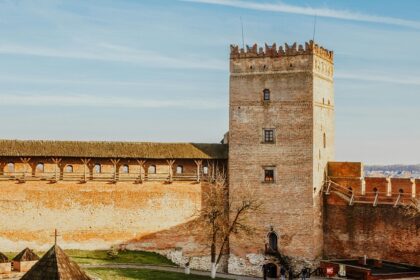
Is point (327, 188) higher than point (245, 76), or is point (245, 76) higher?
point (245, 76)

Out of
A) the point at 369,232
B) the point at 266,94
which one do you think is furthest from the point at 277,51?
the point at 369,232

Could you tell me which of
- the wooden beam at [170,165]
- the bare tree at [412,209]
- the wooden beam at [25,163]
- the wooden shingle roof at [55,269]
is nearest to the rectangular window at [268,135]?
the wooden beam at [170,165]

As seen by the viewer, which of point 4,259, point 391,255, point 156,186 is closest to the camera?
point 4,259

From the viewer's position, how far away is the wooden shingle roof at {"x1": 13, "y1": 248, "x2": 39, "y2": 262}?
3406 centimetres

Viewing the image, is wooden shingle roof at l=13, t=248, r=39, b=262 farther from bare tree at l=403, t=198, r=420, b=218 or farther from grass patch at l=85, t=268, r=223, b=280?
bare tree at l=403, t=198, r=420, b=218

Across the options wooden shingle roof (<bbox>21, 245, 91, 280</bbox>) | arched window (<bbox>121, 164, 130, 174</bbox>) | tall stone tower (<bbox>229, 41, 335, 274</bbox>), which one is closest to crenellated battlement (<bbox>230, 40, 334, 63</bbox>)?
tall stone tower (<bbox>229, 41, 335, 274</bbox>)

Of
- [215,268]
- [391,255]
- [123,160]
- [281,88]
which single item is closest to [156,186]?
[123,160]

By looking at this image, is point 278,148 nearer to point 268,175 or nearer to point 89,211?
point 268,175

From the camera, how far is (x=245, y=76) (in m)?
39.5

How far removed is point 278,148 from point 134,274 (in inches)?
425

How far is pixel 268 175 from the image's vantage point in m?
39.0

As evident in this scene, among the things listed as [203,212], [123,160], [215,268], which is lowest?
[215,268]

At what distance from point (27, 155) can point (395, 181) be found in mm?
21009

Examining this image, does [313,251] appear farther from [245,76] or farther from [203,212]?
[245,76]
